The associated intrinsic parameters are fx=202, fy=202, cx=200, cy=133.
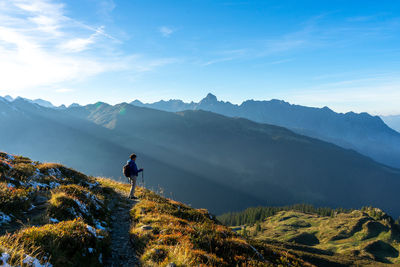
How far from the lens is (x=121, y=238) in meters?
9.76

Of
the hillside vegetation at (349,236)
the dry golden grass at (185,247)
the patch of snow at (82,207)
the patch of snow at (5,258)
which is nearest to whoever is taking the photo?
the patch of snow at (5,258)

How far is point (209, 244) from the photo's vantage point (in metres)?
9.05

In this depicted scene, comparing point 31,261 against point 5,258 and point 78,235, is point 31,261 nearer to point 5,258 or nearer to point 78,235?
point 5,258

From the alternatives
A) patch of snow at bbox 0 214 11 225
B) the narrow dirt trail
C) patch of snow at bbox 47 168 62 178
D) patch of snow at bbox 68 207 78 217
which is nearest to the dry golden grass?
the narrow dirt trail

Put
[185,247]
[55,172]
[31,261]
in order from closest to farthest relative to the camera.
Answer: [31,261]
[185,247]
[55,172]

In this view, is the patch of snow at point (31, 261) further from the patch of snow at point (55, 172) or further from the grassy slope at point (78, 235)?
the patch of snow at point (55, 172)

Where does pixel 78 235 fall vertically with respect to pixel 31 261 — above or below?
below

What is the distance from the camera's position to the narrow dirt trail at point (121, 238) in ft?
24.8

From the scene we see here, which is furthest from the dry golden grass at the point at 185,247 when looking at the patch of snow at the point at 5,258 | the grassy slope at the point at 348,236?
the grassy slope at the point at 348,236

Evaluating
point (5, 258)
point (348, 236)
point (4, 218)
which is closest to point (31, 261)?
point (5, 258)

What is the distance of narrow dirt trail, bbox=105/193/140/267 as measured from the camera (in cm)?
757

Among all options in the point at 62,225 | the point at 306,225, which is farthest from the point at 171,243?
the point at 306,225

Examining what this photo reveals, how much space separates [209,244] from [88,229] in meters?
5.01

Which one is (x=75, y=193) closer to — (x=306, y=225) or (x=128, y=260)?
(x=128, y=260)
